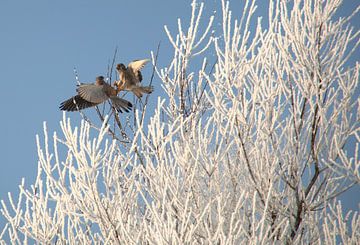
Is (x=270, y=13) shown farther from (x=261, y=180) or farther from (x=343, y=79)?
(x=261, y=180)

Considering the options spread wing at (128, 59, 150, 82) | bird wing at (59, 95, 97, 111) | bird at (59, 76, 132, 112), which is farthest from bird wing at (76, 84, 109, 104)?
spread wing at (128, 59, 150, 82)

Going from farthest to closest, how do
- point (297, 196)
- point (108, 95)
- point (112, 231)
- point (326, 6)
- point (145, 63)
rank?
point (145, 63) < point (108, 95) < point (297, 196) < point (326, 6) < point (112, 231)

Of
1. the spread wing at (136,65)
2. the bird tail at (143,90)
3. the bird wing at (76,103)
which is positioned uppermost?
the spread wing at (136,65)

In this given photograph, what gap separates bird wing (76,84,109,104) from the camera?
473 centimetres

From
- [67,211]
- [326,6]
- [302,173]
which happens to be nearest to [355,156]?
[302,173]

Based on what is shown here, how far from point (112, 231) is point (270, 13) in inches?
70.5

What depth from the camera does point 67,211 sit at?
160 inches

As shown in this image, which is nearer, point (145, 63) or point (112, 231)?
point (112, 231)

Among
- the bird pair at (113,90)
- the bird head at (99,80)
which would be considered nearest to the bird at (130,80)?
the bird pair at (113,90)

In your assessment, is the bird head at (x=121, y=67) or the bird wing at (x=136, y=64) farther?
the bird wing at (x=136, y=64)

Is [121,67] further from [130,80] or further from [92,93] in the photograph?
[92,93]

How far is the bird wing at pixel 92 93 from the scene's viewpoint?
15.5 feet

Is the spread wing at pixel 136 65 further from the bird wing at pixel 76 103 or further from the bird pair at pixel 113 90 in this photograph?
the bird wing at pixel 76 103

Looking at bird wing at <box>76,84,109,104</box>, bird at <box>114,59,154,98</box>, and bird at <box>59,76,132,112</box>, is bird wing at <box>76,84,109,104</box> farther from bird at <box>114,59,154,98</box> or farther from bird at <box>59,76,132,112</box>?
bird at <box>114,59,154,98</box>
